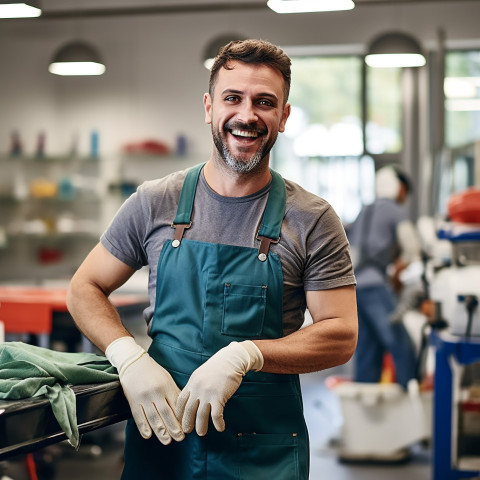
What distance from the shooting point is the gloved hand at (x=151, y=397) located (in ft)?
6.21

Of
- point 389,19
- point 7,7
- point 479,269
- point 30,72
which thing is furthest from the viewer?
point 30,72

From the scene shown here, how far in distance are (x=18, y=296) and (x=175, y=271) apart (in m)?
3.25

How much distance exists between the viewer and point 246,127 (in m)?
2.02

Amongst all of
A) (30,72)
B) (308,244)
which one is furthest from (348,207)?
(308,244)

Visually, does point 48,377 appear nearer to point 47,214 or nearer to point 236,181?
point 236,181

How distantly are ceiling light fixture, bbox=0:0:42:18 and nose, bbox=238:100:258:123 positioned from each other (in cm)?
223

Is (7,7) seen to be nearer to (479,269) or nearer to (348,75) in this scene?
(479,269)

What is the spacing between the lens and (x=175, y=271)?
2021 mm

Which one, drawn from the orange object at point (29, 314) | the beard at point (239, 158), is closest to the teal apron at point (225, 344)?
the beard at point (239, 158)

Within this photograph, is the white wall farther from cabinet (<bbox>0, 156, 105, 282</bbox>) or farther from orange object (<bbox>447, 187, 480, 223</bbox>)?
orange object (<bbox>447, 187, 480, 223</bbox>)

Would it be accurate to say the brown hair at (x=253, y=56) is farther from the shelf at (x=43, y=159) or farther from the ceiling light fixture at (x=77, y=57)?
the shelf at (x=43, y=159)

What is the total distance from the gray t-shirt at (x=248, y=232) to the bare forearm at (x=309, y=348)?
0.09m

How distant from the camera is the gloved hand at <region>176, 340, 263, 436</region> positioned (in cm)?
183

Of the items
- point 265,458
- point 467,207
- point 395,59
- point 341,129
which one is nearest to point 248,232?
point 265,458
